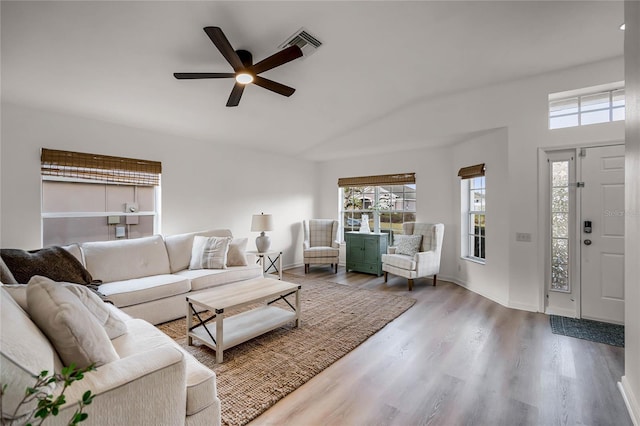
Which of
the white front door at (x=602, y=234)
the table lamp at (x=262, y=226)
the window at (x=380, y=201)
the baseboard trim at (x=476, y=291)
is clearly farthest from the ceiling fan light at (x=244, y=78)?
the baseboard trim at (x=476, y=291)

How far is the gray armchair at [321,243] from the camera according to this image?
564 centimetres

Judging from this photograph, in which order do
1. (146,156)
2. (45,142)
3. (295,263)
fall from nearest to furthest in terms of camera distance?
(45,142) < (146,156) < (295,263)

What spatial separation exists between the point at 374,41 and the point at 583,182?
2.86 meters

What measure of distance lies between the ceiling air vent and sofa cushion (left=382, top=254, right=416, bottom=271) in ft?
10.5

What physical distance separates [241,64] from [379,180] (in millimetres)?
3825

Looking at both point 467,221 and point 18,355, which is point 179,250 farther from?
point 467,221

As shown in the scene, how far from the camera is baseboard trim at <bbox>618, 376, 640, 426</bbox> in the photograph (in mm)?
1714

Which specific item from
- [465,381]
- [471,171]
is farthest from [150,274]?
[471,171]

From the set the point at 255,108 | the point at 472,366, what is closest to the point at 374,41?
the point at 255,108

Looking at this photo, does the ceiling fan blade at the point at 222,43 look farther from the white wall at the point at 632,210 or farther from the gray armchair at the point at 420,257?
the gray armchair at the point at 420,257

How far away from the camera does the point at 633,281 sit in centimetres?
186

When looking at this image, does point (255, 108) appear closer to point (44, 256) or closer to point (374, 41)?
point (374, 41)

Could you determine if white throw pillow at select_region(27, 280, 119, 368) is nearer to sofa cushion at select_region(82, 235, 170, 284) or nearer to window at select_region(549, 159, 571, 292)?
sofa cushion at select_region(82, 235, 170, 284)

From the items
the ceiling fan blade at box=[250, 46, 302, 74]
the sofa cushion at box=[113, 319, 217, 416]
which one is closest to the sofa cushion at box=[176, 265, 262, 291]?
the sofa cushion at box=[113, 319, 217, 416]
